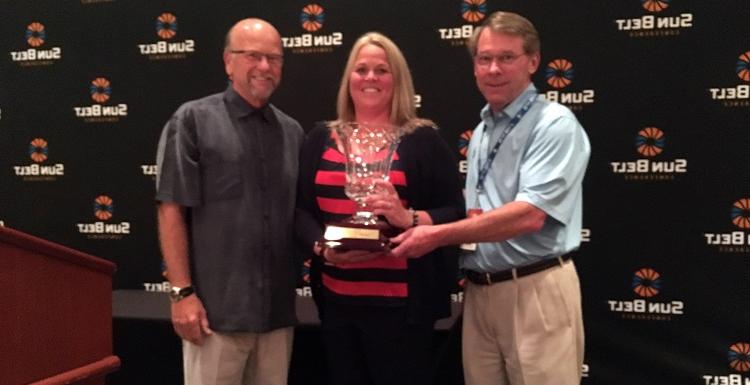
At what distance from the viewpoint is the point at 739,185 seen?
9.49ft

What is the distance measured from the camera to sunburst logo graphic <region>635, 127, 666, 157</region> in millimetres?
2955

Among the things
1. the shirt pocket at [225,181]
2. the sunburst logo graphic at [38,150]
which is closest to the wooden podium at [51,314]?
the shirt pocket at [225,181]

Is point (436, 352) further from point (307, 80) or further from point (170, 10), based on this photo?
point (170, 10)

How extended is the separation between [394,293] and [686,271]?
167 centimetres

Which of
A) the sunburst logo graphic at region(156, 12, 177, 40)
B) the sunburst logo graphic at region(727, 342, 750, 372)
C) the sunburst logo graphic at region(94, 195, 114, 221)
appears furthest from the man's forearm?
the sunburst logo graphic at region(94, 195, 114, 221)

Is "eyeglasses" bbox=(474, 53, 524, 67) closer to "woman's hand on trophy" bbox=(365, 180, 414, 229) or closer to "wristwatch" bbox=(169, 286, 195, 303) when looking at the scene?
"woman's hand on trophy" bbox=(365, 180, 414, 229)

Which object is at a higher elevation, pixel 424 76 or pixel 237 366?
pixel 424 76

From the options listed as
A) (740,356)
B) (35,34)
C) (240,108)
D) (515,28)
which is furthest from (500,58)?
(35,34)

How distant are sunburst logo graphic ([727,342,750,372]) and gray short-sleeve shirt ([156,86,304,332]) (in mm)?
2151

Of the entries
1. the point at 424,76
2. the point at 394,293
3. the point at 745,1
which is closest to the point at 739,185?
the point at 745,1

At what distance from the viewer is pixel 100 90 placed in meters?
3.66

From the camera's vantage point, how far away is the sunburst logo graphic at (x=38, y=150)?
3766mm

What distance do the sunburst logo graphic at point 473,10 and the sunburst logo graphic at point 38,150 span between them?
257 centimetres

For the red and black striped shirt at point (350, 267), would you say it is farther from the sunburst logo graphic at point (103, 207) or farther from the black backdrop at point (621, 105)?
the sunburst logo graphic at point (103, 207)
